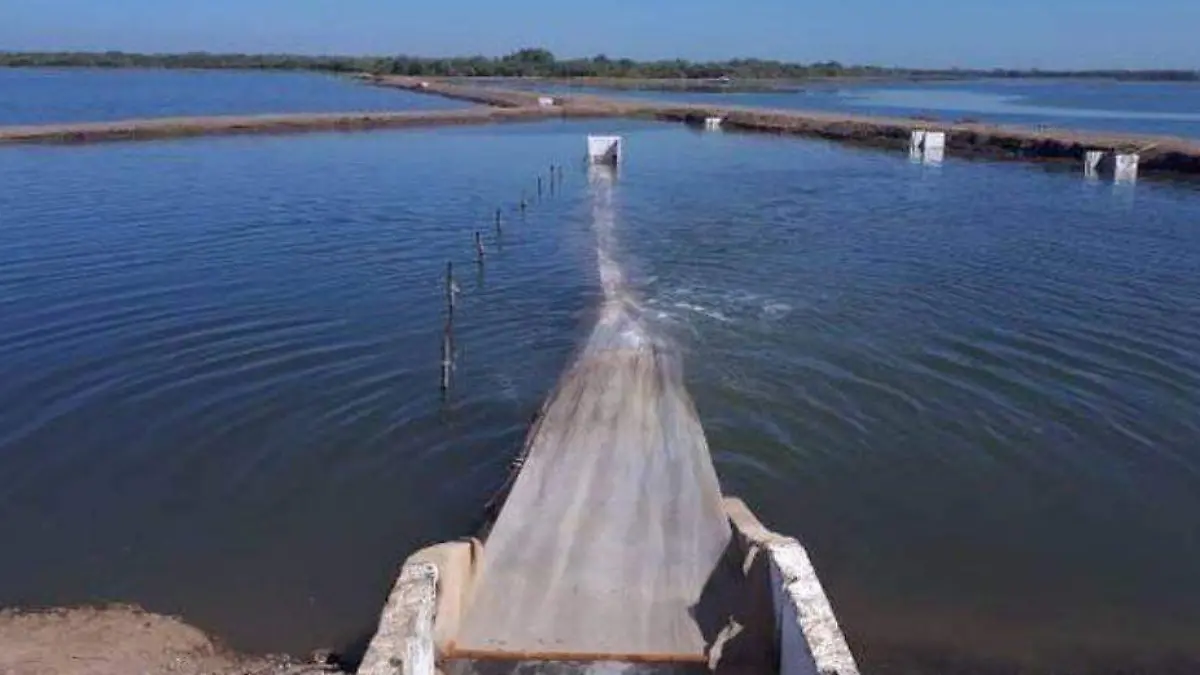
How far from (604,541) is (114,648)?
163 inches

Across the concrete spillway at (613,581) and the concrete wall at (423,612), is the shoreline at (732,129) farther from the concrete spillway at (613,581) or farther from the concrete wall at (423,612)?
the concrete wall at (423,612)

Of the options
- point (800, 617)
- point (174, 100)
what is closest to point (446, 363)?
point (800, 617)

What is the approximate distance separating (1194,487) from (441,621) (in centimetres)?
938

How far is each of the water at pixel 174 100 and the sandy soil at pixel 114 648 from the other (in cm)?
5385

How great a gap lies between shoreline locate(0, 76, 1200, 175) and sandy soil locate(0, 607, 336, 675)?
134 ft

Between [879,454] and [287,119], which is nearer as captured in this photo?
[879,454]

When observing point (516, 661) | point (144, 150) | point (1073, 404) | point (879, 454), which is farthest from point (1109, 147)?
point (516, 661)

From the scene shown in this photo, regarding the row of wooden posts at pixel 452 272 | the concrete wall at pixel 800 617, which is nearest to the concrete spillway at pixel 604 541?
the concrete wall at pixel 800 617

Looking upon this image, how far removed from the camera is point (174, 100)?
80875 mm

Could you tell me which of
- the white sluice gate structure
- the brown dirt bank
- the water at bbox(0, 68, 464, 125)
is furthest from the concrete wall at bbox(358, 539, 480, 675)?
the water at bbox(0, 68, 464, 125)

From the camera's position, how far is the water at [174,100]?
63.8 metres

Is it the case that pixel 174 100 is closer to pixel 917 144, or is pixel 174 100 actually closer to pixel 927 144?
pixel 917 144

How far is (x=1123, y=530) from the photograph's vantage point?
11344 millimetres

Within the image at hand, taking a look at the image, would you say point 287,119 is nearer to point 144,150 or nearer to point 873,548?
point 144,150
